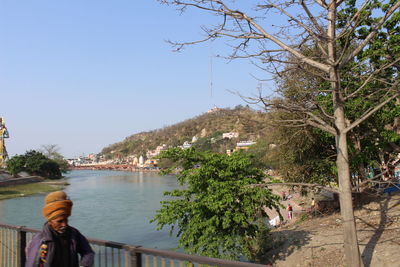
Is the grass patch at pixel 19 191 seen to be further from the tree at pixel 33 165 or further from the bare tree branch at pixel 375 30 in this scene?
the bare tree branch at pixel 375 30

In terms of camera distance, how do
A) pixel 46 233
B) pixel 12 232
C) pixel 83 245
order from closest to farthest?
pixel 46 233
pixel 83 245
pixel 12 232

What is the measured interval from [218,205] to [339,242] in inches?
188

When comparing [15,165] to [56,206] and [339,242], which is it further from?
[56,206]

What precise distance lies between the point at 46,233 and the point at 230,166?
12021 millimetres

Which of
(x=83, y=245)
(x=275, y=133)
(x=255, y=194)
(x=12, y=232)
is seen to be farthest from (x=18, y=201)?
(x=83, y=245)

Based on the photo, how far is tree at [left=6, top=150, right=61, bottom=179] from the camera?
7329cm

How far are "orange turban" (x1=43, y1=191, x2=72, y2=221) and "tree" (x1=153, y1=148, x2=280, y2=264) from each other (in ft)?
35.8

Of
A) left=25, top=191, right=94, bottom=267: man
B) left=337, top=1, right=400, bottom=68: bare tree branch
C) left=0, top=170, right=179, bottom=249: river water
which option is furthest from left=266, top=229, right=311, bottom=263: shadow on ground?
left=25, top=191, right=94, bottom=267: man

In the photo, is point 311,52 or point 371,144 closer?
point 311,52

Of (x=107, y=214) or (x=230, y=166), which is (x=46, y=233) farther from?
(x=107, y=214)

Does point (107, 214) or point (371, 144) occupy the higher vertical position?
point (371, 144)

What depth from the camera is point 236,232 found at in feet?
47.5

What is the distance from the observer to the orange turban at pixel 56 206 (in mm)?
2787

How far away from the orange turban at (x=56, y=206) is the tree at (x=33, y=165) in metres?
76.1
